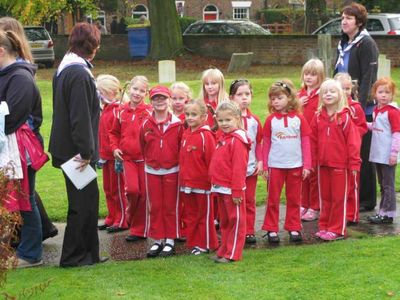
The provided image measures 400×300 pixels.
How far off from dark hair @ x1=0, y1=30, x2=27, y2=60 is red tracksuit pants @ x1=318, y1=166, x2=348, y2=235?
298 centimetres

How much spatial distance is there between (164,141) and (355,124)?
188 centimetres

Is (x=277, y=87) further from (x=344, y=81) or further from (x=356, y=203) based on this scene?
(x=356, y=203)

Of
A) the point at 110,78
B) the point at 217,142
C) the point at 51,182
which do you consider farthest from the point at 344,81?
the point at 51,182

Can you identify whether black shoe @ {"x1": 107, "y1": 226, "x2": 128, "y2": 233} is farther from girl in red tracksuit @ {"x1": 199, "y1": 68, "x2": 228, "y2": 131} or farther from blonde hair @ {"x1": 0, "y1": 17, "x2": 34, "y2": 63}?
blonde hair @ {"x1": 0, "y1": 17, "x2": 34, "y2": 63}

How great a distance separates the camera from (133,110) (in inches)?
299

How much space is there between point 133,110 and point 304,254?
87.2 inches

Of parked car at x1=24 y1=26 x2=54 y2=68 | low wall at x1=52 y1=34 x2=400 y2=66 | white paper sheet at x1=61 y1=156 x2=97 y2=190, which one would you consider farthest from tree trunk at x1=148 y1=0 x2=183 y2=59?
white paper sheet at x1=61 y1=156 x2=97 y2=190

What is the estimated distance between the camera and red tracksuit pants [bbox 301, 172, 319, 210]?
8.12m

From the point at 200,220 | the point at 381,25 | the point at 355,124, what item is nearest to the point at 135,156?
the point at 200,220

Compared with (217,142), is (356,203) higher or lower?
lower

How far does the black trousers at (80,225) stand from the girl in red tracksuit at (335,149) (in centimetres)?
221

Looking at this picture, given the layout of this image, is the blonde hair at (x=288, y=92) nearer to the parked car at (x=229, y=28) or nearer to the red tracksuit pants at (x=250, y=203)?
the red tracksuit pants at (x=250, y=203)

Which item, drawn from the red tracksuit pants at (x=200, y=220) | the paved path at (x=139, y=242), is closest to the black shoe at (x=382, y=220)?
the paved path at (x=139, y=242)

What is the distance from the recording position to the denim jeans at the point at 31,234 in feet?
21.7
